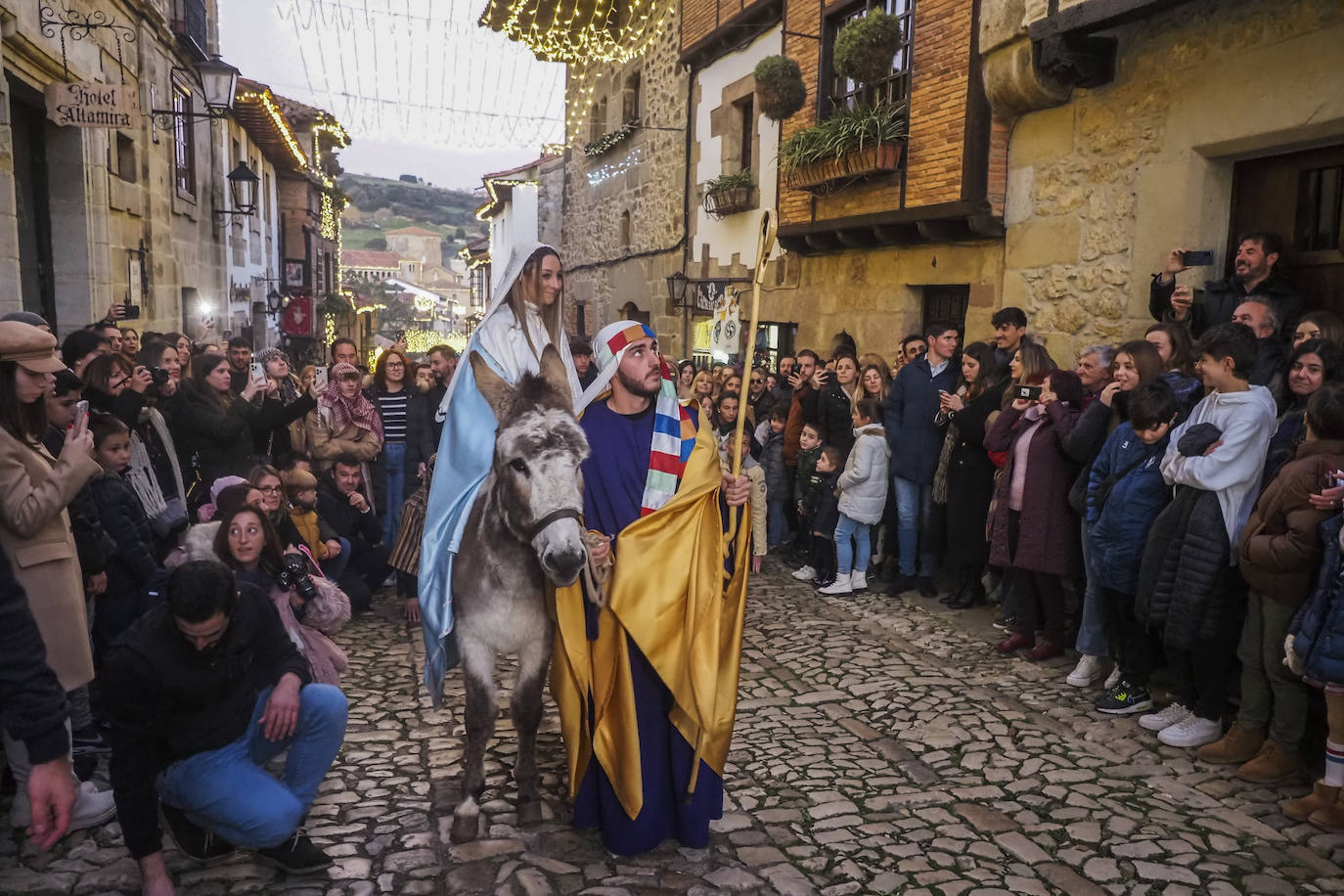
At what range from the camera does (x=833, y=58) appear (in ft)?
32.7

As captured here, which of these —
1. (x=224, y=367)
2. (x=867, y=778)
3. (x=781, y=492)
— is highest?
(x=224, y=367)

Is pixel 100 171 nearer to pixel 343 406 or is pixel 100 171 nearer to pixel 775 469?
pixel 343 406

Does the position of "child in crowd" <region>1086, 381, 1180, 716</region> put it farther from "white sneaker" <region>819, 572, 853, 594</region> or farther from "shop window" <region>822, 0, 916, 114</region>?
"shop window" <region>822, 0, 916, 114</region>

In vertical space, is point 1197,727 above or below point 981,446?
below

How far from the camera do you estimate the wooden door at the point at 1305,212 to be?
5.82 m

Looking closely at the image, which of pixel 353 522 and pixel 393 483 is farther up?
pixel 393 483

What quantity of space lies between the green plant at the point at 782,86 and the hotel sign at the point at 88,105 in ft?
21.2

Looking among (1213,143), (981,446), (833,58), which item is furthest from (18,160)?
(1213,143)

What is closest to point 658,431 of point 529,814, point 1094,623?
point 529,814

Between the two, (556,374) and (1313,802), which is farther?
(1313,802)

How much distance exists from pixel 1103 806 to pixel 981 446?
3035 mm

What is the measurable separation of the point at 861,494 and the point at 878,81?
14.7 ft

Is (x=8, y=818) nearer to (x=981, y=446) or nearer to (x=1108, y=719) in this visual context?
(x=1108, y=719)

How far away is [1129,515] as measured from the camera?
16.4ft
